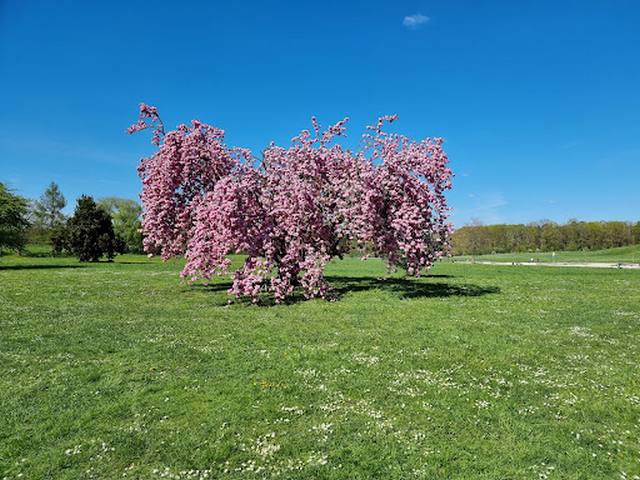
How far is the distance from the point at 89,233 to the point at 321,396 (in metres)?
62.0

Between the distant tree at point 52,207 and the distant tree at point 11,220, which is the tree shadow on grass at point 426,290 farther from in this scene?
the distant tree at point 52,207

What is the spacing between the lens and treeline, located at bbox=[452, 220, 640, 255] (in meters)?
105

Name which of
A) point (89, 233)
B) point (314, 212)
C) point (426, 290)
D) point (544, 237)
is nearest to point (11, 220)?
point (89, 233)

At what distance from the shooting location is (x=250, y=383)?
30.0 ft

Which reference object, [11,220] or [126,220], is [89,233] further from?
[126,220]

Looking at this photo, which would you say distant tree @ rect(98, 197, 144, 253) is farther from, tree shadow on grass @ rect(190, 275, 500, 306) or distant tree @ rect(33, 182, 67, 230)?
tree shadow on grass @ rect(190, 275, 500, 306)

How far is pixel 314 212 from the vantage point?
854 inches

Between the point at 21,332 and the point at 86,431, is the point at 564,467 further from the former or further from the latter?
the point at 21,332

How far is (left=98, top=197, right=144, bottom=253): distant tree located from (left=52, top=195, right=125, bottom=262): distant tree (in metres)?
24.3

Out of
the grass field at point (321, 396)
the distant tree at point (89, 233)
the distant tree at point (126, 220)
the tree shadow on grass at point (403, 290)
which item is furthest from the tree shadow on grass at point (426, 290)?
the distant tree at point (126, 220)

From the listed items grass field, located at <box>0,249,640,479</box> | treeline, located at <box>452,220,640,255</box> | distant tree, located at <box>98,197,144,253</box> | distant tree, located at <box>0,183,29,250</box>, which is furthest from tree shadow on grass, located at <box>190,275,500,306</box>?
treeline, located at <box>452,220,640,255</box>

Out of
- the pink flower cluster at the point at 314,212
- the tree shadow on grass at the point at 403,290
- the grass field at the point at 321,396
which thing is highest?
the pink flower cluster at the point at 314,212

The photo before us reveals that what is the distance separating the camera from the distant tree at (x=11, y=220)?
147ft

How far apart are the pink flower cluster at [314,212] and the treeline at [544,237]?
80.8m
